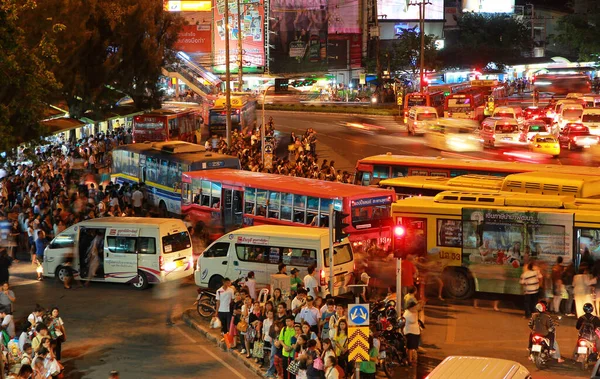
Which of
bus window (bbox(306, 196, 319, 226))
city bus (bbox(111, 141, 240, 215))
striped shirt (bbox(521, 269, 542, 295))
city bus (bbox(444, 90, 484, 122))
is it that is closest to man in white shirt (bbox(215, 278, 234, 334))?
striped shirt (bbox(521, 269, 542, 295))

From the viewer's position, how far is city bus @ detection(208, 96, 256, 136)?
53.5 metres

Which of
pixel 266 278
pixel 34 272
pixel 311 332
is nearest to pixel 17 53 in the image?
pixel 34 272

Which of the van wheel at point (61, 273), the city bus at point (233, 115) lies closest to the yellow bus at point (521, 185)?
the van wheel at point (61, 273)

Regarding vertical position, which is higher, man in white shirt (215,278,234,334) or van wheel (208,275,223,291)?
man in white shirt (215,278,234,334)

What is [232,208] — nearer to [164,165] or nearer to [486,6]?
[164,165]

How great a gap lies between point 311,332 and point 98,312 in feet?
26.2

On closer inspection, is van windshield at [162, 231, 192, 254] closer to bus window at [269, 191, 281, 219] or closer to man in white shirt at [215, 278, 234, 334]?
bus window at [269, 191, 281, 219]

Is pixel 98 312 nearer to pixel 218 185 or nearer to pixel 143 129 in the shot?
pixel 218 185

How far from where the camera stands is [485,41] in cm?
11312

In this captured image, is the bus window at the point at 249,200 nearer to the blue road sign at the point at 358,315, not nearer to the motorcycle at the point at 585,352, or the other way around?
the motorcycle at the point at 585,352

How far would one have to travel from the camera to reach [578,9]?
108375 millimetres

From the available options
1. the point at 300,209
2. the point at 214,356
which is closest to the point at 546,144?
the point at 300,209

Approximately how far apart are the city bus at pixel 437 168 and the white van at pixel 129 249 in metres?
10.7

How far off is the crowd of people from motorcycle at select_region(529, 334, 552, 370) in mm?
3160
